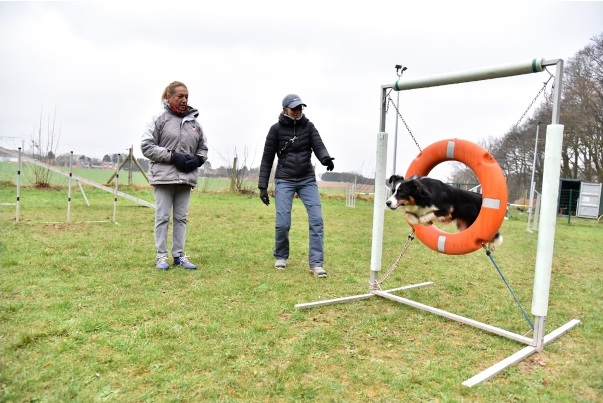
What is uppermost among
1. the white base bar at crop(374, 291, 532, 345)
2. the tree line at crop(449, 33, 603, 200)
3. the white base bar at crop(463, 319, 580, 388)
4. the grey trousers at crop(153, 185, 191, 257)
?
the tree line at crop(449, 33, 603, 200)

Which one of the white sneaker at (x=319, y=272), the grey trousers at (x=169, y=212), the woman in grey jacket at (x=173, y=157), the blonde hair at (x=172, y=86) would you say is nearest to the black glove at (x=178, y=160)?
the woman in grey jacket at (x=173, y=157)

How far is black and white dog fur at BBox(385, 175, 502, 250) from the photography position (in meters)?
2.79

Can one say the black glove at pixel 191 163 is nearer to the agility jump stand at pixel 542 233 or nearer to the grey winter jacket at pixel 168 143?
the grey winter jacket at pixel 168 143

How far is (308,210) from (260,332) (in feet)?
5.63

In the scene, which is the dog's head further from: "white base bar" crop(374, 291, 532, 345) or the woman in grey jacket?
the woman in grey jacket

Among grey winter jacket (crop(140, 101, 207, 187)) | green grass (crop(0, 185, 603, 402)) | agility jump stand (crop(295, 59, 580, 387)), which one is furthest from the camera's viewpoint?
grey winter jacket (crop(140, 101, 207, 187))

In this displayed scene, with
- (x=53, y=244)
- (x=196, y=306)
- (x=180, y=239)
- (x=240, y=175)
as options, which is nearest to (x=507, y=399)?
(x=196, y=306)

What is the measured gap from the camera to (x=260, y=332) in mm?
2410

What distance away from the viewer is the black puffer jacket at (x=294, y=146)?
3.96m

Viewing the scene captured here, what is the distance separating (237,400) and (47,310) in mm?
1555

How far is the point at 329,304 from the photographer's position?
3.02 m

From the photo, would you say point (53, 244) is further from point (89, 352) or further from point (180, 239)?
point (89, 352)

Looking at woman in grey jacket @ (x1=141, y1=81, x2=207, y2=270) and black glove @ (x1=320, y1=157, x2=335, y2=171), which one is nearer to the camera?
woman in grey jacket @ (x1=141, y1=81, x2=207, y2=270)

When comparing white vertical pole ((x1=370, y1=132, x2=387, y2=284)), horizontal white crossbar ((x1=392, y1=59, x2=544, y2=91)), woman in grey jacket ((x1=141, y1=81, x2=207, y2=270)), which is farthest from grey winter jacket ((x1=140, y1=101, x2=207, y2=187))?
horizontal white crossbar ((x1=392, y1=59, x2=544, y2=91))
